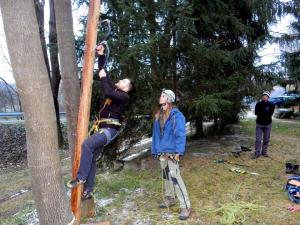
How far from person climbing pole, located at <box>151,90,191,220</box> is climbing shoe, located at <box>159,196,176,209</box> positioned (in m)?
0.39

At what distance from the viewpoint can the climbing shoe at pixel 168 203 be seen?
5.75 metres

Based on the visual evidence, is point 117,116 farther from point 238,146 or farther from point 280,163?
point 238,146

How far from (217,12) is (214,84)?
1877mm

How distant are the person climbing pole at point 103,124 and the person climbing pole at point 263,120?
15.5ft

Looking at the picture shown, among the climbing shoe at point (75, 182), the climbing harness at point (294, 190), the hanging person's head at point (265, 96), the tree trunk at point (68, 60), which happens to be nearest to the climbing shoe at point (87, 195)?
the climbing shoe at point (75, 182)

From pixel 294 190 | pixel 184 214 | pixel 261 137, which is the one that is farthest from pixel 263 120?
pixel 184 214

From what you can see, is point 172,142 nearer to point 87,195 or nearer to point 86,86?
point 87,195

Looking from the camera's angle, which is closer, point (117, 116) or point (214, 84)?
point (117, 116)

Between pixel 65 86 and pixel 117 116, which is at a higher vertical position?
pixel 65 86

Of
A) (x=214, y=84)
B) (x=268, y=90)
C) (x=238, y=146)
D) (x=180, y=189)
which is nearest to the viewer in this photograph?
(x=180, y=189)

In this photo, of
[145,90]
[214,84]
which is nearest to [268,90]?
[214,84]

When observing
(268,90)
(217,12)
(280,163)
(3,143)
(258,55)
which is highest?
(217,12)

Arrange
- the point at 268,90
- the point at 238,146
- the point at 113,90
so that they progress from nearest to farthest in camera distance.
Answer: the point at 113,90 → the point at 268,90 → the point at 238,146

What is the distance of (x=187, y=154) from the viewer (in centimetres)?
898
